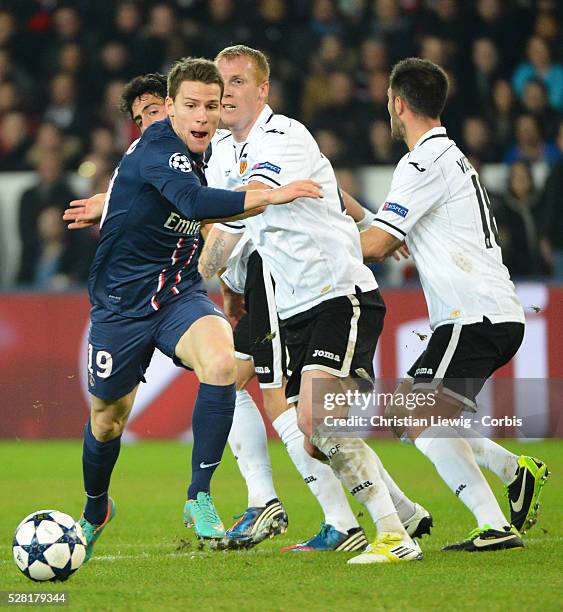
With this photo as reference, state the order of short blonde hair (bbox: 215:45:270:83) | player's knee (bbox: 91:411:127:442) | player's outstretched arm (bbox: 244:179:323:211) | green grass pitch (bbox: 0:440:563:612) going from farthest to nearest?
short blonde hair (bbox: 215:45:270:83), player's knee (bbox: 91:411:127:442), player's outstretched arm (bbox: 244:179:323:211), green grass pitch (bbox: 0:440:563:612)

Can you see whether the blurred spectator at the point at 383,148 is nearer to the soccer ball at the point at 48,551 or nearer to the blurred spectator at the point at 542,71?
the blurred spectator at the point at 542,71

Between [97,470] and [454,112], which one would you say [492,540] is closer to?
[97,470]

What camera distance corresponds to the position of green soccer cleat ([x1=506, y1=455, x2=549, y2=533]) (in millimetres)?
5859

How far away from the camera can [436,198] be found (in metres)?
5.61

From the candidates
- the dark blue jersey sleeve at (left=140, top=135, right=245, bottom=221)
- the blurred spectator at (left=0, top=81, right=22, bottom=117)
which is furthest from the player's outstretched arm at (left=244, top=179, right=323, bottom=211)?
the blurred spectator at (left=0, top=81, right=22, bottom=117)

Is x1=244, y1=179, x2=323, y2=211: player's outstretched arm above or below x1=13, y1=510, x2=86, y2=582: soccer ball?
above

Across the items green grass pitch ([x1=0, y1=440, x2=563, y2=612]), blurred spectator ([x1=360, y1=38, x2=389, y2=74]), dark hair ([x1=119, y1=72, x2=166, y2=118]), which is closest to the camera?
green grass pitch ([x1=0, y1=440, x2=563, y2=612])

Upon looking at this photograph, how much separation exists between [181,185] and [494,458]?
1980mm

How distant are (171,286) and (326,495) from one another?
1.20 meters

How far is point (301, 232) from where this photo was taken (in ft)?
18.2

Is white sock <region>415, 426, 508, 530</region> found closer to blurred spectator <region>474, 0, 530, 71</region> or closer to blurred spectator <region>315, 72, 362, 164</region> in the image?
blurred spectator <region>315, 72, 362, 164</region>

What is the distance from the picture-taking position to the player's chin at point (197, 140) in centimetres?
557

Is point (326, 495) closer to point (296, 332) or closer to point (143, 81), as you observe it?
point (296, 332)

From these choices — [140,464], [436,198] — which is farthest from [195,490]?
[140,464]
